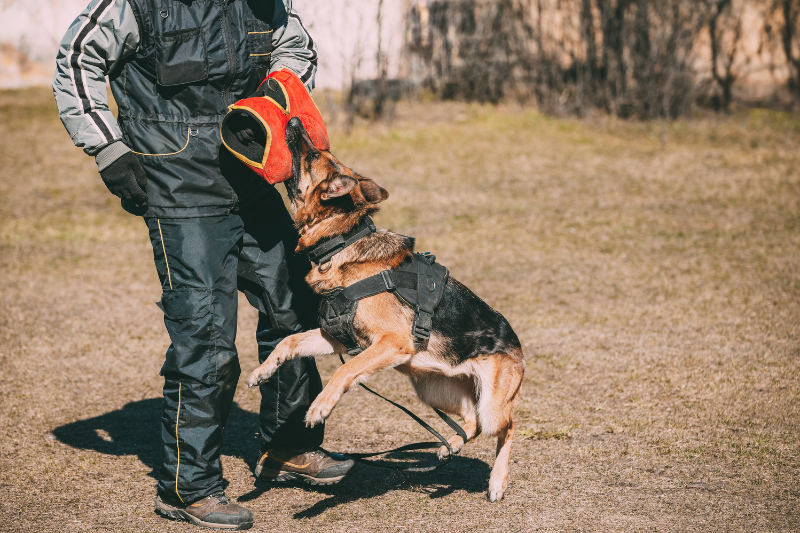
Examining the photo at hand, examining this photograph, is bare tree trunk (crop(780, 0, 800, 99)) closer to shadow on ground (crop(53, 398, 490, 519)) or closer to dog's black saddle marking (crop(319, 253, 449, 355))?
shadow on ground (crop(53, 398, 490, 519))

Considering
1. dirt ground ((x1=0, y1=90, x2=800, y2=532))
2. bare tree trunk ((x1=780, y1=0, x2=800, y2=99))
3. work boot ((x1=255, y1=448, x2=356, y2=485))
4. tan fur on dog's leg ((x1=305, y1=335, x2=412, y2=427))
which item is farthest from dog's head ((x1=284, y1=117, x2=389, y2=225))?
bare tree trunk ((x1=780, y1=0, x2=800, y2=99))

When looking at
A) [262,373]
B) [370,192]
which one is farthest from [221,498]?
[370,192]

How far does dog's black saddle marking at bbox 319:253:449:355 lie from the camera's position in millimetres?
3416

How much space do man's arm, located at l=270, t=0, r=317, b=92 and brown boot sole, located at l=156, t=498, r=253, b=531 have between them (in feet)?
7.23

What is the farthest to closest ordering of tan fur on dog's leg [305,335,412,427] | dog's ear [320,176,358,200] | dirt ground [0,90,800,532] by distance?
dirt ground [0,90,800,532] → dog's ear [320,176,358,200] → tan fur on dog's leg [305,335,412,427]

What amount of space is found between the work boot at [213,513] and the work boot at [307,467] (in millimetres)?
404

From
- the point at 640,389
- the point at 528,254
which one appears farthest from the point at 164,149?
the point at 528,254

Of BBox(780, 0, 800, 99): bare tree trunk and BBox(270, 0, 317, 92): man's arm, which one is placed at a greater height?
BBox(780, 0, 800, 99): bare tree trunk

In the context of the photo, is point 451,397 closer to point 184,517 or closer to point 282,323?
point 282,323

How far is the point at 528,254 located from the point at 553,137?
18.7ft

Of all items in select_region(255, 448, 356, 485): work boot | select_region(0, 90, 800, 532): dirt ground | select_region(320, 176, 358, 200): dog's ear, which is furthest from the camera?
select_region(255, 448, 356, 485): work boot

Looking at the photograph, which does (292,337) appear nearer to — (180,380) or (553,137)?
(180,380)

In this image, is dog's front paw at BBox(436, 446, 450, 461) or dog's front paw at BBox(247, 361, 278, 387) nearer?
dog's front paw at BBox(247, 361, 278, 387)

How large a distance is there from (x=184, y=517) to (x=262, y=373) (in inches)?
30.0
